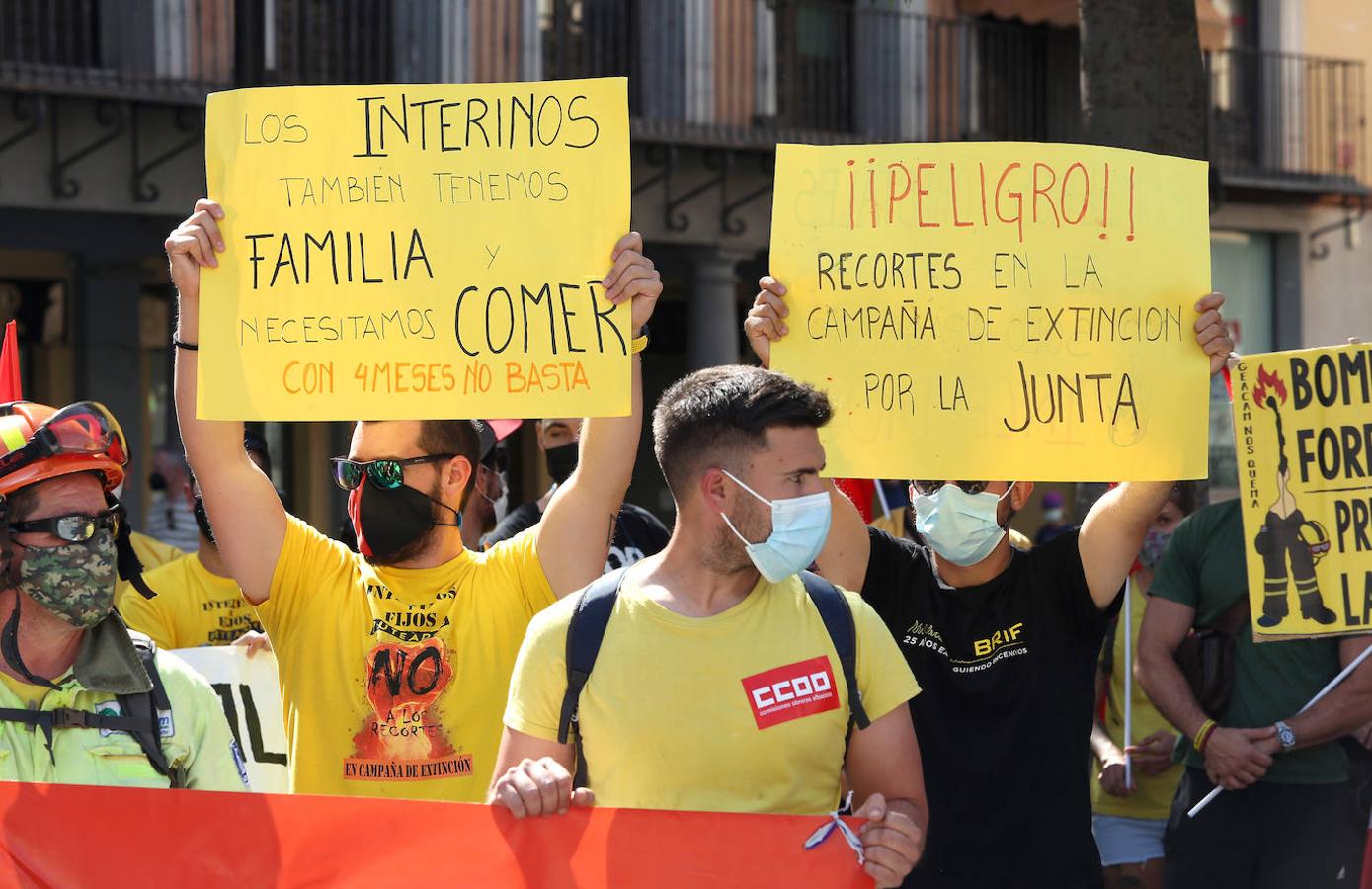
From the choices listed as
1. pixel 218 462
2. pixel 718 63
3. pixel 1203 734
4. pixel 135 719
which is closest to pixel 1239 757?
pixel 1203 734

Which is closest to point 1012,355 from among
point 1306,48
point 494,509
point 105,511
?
point 105,511

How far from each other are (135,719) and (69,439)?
51 cm

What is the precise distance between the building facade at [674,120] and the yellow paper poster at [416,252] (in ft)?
29.3

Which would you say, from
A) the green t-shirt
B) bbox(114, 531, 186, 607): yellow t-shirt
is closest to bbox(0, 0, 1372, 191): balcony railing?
bbox(114, 531, 186, 607): yellow t-shirt

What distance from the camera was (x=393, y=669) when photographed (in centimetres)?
340

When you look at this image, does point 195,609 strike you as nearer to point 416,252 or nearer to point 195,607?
point 195,607

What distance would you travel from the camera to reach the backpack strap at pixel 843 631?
2.86 meters

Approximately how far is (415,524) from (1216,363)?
1.69 metres

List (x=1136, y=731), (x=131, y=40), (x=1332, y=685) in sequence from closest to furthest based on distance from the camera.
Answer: (x=1332, y=685), (x=1136, y=731), (x=131, y=40)

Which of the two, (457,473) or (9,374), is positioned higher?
(9,374)

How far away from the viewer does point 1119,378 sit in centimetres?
367

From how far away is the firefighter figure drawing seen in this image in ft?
13.8

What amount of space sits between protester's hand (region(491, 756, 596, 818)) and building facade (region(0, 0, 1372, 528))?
10.0 metres

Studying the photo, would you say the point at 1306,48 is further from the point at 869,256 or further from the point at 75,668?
the point at 75,668
